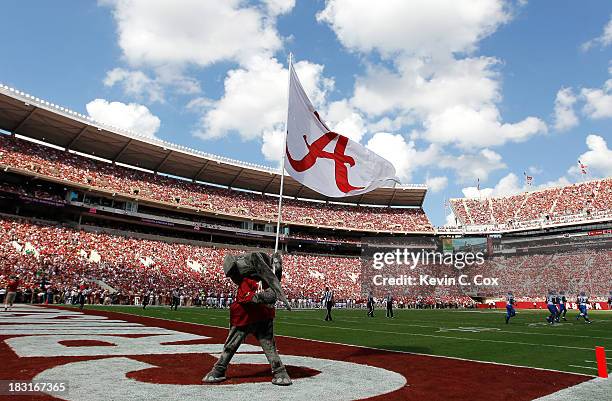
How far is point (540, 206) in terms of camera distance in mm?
67500

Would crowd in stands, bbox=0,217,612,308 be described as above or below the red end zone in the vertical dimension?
above

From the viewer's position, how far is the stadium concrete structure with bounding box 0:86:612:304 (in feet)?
132

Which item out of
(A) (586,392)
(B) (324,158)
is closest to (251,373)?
(A) (586,392)

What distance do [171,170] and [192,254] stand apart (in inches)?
479

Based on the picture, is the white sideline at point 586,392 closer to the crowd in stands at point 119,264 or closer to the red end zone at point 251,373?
the red end zone at point 251,373

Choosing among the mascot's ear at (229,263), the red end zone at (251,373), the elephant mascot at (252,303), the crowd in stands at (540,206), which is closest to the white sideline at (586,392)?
the red end zone at (251,373)

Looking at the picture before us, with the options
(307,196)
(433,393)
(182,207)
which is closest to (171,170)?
(182,207)

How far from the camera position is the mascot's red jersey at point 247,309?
20.7 feet

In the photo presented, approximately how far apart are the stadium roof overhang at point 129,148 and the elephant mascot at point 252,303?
40.5 meters

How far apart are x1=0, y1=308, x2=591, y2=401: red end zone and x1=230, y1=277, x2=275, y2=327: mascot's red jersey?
2.67 feet

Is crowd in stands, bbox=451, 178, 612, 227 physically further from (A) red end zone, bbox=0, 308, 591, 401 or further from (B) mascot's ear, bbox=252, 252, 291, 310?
(B) mascot's ear, bbox=252, 252, 291, 310

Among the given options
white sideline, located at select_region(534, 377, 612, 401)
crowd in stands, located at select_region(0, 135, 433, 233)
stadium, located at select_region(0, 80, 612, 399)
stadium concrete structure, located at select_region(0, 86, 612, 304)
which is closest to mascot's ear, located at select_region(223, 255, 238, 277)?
white sideline, located at select_region(534, 377, 612, 401)

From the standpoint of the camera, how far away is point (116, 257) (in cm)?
4103

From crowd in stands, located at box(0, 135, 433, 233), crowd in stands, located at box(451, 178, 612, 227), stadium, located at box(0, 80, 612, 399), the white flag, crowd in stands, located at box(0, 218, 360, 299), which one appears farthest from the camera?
crowd in stands, located at box(451, 178, 612, 227)
